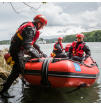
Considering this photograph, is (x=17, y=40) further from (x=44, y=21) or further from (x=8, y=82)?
(x=8, y=82)

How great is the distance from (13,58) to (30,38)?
75cm

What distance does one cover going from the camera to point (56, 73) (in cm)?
301

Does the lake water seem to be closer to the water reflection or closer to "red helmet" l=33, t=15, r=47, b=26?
the water reflection

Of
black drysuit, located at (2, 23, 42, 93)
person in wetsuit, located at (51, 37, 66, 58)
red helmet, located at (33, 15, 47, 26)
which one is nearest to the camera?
black drysuit, located at (2, 23, 42, 93)

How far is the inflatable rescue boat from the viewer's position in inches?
118

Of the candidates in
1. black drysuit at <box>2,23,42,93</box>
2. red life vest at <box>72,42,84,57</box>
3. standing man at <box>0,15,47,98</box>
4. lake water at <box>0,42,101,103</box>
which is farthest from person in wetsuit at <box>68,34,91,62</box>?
black drysuit at <box>2,23,42,93</box>

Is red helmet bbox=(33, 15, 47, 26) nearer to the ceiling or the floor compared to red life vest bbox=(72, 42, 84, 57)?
nearer to the ceiling

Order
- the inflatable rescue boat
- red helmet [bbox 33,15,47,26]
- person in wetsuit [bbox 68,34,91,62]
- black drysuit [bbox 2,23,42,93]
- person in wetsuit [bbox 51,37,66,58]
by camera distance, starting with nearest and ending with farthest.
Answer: the inflatable rescue boat < black drysuit [bbox 2,23,42,93] < red helmet [bbox 33,15,47,26] < person in wetsuit [bbox 68,34,91,62] < person in wetsuit [bbox 51,37,66,58]

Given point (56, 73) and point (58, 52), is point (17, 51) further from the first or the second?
point (58, 52)

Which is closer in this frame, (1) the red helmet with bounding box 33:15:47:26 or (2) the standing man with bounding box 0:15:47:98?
(2) the standing man with bounding box 0:15:47:98

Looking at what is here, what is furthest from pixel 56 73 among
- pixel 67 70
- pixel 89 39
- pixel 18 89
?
pixel 89 39

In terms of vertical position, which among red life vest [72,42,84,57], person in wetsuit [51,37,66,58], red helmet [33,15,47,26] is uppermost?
red helmet [33,15,47,26]

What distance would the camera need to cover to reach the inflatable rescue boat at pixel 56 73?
3004 millimetres

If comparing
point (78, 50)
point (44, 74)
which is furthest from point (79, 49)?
point (44, 74)
